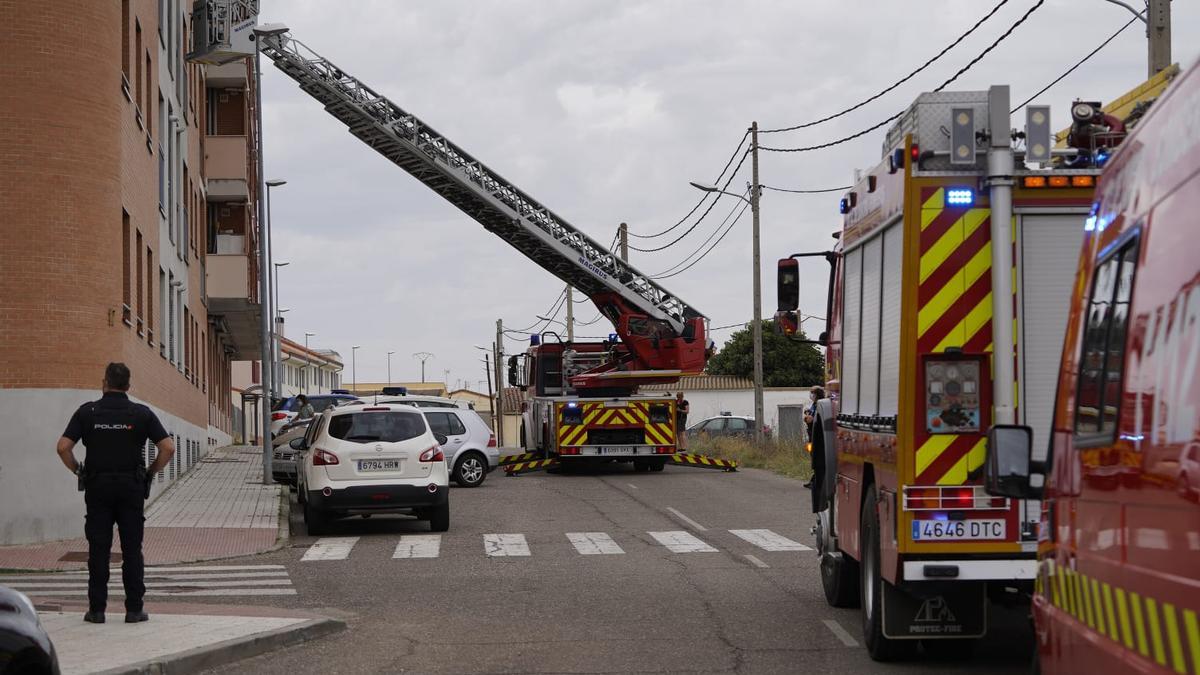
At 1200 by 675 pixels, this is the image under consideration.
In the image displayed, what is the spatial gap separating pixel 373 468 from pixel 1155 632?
50.7 ft

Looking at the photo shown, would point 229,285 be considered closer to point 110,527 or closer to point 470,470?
point 470,470

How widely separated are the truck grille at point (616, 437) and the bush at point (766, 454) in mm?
2958

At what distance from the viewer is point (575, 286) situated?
3219 centimetres

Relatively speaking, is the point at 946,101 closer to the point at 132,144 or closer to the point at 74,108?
the point at 74,108

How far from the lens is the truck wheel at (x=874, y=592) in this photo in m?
8.79

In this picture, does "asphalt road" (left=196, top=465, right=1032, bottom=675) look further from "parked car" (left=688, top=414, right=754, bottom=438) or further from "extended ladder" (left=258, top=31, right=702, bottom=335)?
"parked car" (left=688, top=414, right=754, bottom=438)

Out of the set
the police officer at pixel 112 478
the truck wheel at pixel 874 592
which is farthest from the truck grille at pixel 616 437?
the truck wheel at pixel 874 592

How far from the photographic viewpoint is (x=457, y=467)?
2742cm

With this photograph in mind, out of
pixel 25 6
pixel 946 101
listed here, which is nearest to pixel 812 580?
pixel 946 101

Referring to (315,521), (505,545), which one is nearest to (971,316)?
(505,545)

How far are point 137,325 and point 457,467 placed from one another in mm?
6121

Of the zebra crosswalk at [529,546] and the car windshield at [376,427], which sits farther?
the car windshield at [376,427]

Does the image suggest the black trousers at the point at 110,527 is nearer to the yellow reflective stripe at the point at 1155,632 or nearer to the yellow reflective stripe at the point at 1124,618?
the yellow reflective stripe at the point at 1124,618

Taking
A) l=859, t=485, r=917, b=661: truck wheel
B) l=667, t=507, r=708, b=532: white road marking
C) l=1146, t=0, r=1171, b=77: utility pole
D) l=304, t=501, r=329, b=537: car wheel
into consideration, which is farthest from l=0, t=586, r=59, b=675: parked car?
l=1146, t=0, r=1171, b=77: utility pole
